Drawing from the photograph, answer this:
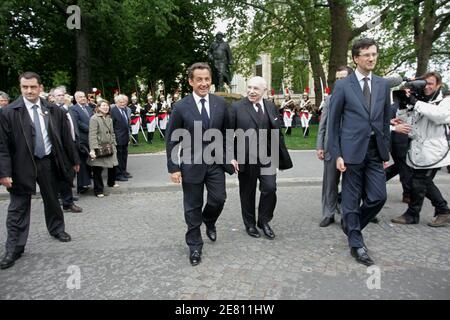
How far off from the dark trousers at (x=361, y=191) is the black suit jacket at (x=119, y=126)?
584 cm

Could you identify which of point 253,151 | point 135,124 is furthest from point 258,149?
point 135,124

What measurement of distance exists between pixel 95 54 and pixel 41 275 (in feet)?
78.1

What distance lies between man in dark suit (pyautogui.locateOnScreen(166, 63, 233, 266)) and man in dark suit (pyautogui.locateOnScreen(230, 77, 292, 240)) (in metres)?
0.43

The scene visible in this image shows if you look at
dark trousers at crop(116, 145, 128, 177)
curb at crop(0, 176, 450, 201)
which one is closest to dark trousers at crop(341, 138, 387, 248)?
curb at crop(0, 176, 450, 201)

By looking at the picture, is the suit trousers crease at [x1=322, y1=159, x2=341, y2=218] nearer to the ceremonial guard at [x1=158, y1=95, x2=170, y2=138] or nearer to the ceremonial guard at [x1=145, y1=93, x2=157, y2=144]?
the ceremonial guard at [x1=145, y1=93, x2=157, y2=144]

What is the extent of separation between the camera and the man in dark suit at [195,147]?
4.06 m

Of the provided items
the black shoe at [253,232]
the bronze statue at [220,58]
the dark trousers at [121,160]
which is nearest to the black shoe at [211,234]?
the black shoe at [253,232]

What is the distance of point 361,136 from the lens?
155 inches

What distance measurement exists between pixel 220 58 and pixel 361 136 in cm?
1212

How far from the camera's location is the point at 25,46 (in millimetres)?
21984

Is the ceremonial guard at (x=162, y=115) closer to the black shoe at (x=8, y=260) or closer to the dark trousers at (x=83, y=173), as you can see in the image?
the dark trousers at (x=83, y=173)

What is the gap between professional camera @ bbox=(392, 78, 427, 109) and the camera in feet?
15.7

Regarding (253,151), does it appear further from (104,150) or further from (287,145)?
(287,145)
